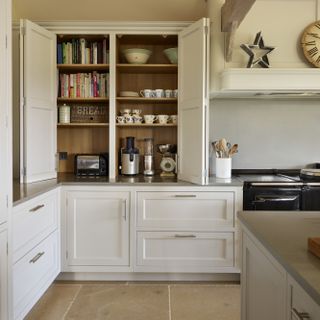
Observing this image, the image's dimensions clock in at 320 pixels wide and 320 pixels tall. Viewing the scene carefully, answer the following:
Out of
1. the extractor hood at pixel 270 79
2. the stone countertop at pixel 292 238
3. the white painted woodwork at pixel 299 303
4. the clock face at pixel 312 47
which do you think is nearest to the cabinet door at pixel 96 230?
the extractor hood at pixel 270 79

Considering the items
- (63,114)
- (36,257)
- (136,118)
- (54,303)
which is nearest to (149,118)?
(136,118)

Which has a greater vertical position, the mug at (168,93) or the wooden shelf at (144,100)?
the mug at (168,93)

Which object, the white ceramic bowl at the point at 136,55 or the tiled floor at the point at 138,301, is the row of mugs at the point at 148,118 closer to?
the white ceramic bowl at the point at 136,55

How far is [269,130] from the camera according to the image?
3.58 metres

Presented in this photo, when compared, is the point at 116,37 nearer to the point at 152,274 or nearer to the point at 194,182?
the point at 194,182

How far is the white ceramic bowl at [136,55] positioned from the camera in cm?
A: 330

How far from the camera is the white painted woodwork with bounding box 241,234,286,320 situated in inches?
46.6

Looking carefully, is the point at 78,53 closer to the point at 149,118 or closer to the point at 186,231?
the point at 149,118

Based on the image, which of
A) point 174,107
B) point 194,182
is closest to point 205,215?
point 194,182

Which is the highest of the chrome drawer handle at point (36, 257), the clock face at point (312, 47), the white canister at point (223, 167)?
the clock face at point (312, 47)

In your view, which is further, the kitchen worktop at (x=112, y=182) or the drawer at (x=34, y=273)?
the kitchen worktop at (x=112, y=182)

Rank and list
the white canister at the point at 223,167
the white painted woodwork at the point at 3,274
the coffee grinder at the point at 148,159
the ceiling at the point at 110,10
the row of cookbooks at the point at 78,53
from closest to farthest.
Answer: the white painted woodwork at the point at 3,274 < the white canister at the point at 223,167 < the row of cookbooks at the point at 78,53 < the coffee grinder at the point at 148,159 < the ceiling at the point at 110,10

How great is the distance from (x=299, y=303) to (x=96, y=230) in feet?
7.21

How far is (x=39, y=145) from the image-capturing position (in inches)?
120
